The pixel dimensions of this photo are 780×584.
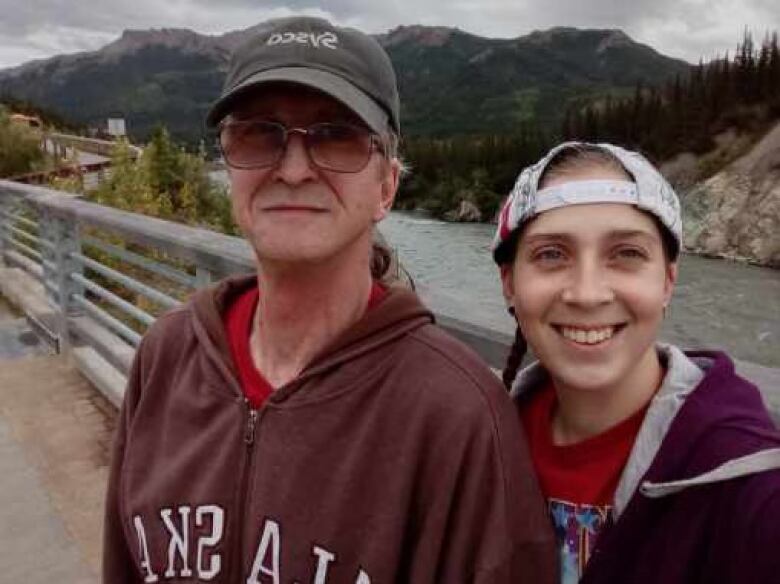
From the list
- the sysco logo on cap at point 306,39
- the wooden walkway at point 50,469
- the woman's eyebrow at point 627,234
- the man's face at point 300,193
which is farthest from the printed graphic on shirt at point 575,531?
the wooden walkway at point 50,469

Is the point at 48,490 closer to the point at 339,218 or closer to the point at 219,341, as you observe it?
the point at 219,341

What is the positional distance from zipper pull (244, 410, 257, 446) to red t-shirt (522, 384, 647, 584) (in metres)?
0.47

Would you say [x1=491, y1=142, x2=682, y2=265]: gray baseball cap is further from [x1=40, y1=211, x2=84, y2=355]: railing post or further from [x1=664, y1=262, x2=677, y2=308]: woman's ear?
[x1=40, y1=211, x2=84, y2=355]: railing post

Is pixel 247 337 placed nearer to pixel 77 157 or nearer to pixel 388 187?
pixel 388 187

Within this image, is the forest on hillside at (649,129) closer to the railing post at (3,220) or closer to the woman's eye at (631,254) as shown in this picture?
the railing post at (3,220)

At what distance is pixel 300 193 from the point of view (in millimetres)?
1255

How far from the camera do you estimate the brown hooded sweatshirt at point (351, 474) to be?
1127 millimetres

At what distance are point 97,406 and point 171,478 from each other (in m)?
3.06

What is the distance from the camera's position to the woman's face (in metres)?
1.16

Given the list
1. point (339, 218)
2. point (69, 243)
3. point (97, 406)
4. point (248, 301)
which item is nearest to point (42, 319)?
point (69, 243)

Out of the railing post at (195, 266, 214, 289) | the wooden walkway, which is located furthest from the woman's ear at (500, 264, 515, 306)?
the wooden walkway

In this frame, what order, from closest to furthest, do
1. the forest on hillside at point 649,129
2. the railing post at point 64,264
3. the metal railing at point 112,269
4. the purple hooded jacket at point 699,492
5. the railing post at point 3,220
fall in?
the purple hooded jacket at point 699,492 → the metal railing at point 112,269 → the railing post at point 64,264 → the railing post at point 3,220 → the forest on hillside at point 649,129

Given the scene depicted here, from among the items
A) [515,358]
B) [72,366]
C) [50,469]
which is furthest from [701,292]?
[515,358]

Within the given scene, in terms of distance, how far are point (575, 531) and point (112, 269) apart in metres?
3.76
